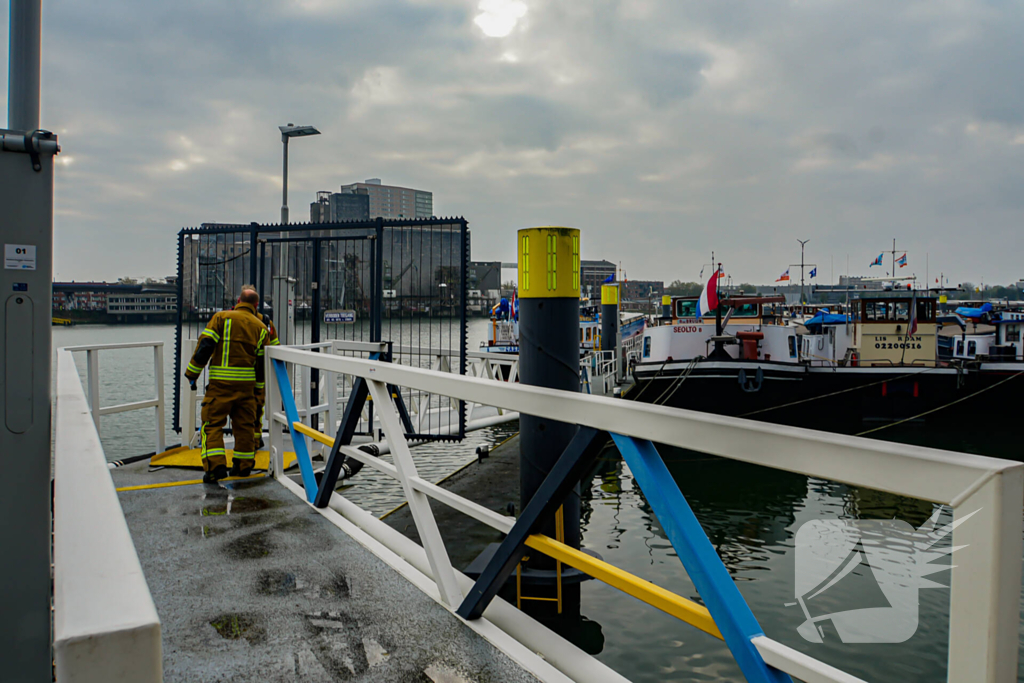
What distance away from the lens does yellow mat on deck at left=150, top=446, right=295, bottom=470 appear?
235 inches

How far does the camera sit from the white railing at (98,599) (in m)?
0.66

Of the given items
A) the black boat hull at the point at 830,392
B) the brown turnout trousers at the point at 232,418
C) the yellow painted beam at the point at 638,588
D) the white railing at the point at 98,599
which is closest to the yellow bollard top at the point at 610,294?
the black boat hull at the point at 830,392

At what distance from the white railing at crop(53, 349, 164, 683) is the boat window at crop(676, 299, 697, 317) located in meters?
18.9

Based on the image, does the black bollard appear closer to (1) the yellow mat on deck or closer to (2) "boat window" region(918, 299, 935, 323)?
(2) "boat window" region(918, 299, 935, 323)

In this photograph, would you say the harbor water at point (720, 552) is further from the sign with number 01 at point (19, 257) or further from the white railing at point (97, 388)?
the sign with number 01 at point (19, 257)

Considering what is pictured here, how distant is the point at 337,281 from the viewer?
8461 mm

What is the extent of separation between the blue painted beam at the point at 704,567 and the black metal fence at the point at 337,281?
5.61 m

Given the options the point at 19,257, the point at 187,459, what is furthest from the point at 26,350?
the point at 187,459

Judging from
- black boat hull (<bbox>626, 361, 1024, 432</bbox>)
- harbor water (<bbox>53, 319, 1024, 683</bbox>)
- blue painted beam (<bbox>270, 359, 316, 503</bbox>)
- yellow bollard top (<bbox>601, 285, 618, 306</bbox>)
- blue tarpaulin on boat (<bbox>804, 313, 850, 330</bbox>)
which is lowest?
harbor water (<bbox>53, 319, 1024, 683</bbox>)

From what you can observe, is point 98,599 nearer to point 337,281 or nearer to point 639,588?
point 639,588

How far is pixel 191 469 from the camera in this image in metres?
5.88

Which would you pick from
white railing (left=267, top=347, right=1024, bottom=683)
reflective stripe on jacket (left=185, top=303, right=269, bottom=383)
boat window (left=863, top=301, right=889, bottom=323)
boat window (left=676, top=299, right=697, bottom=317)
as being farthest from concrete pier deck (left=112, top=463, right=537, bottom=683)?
boat window (left=863, top=301, right=889, bottom=323)

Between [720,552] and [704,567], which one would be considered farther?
[720,552]

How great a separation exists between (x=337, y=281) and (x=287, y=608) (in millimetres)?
5910
